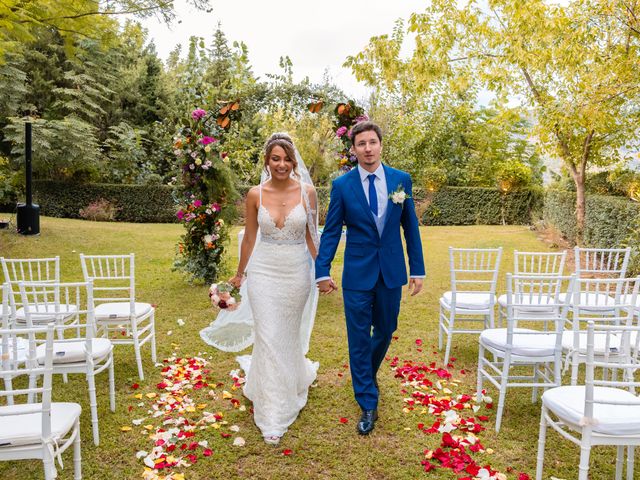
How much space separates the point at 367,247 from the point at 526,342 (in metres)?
1.43

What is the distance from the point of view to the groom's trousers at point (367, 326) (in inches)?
147

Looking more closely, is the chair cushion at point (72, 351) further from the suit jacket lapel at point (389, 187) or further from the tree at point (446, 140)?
the tree at point (446, 140)

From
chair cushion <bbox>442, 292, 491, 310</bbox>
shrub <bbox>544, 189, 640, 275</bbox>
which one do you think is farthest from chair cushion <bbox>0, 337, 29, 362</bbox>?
shrub <bbox>544, 189, 640, 275</bbox>

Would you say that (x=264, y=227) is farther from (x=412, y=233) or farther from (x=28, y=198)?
(x=28, y=198)

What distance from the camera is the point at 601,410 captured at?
8.93ft

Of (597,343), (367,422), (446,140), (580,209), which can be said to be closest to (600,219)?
(580,209)

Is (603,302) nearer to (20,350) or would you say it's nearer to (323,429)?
(323,429)

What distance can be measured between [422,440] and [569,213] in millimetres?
11168

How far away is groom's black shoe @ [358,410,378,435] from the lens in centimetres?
375

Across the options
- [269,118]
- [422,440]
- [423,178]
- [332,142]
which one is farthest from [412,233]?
[423,178]

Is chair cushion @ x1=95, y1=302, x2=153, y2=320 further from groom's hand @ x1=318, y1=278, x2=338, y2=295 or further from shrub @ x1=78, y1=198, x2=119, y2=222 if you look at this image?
shrub @ x1=78, y1=198, x2=119, y2=222

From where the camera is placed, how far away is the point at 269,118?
18.2 meters

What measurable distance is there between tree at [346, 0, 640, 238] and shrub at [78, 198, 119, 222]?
36.4 feet

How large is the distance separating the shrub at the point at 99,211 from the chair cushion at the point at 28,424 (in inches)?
643
